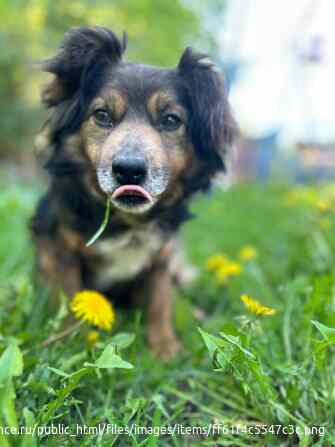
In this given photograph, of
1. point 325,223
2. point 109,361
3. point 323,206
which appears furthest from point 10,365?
point 325,223

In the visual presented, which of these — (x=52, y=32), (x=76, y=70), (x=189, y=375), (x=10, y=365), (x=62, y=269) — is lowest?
(x=189, y=375)

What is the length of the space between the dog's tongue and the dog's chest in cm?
58

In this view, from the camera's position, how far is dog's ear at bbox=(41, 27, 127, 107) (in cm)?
228

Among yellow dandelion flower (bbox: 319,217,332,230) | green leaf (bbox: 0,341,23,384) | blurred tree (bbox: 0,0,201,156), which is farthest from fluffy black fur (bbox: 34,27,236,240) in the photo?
blurred tree (bbox: 0,0,201,156)

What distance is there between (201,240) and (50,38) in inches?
199

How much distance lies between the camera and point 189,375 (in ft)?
7.12

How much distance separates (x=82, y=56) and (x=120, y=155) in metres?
0.63

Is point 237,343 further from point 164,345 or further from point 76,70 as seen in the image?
point 76,70

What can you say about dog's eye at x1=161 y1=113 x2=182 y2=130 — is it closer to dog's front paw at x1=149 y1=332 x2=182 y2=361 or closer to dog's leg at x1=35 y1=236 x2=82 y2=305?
dog's leg at x1=35 y1=236 x2=82 y2=305

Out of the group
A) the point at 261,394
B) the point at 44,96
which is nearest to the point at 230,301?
the point at 261,394

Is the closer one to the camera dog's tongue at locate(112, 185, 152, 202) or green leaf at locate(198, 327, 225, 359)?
green leaf at locate(198, 327, 225, 359)

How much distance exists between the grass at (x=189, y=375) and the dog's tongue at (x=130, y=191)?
542mm

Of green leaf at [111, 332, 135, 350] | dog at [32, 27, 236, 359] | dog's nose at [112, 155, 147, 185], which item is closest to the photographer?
green leaf at [111, 332, 135, 350]

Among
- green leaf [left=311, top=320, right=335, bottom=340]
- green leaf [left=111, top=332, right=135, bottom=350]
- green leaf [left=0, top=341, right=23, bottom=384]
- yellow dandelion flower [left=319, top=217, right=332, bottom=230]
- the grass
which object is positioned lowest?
yellow dandelion flower [left=319, top=217, right=332, bottom=230]
